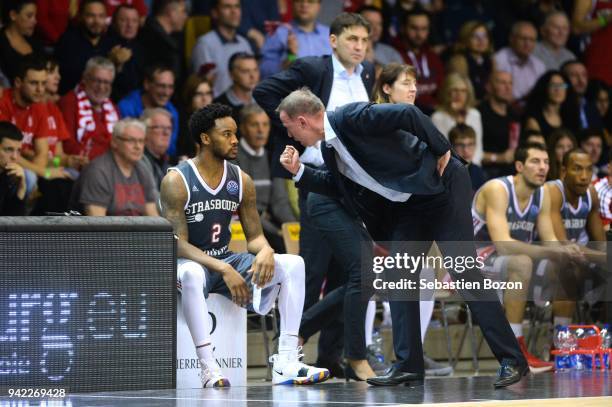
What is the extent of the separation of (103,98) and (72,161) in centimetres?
68

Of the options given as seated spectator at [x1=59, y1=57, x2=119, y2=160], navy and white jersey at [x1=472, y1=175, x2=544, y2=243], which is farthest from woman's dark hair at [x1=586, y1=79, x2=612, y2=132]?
seated spectator at [x1=59, y1=57, x2=119, y2=160]

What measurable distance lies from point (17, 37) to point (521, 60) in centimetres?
530

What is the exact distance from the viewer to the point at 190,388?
6926 mm

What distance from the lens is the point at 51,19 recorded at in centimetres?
1077

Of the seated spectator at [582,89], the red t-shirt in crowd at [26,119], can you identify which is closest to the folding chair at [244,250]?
the red t-shirt in crowd at [26,119]

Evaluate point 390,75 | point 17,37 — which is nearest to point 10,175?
point 17,37

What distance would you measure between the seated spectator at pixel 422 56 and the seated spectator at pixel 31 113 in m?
3.97

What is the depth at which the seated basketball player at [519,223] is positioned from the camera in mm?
9047

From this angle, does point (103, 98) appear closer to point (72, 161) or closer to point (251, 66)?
point (72, 161)

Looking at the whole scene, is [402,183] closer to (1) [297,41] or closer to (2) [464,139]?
(2) [464,139]

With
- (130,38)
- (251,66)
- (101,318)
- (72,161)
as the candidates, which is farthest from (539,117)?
(101,318)

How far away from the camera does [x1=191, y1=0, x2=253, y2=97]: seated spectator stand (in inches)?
443

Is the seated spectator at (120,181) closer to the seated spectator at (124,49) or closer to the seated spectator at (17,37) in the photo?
the seated spectator at (17,37)

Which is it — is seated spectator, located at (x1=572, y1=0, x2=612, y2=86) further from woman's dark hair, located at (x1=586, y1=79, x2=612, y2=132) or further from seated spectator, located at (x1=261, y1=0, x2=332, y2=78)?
seated spectator, located at (x1=261, y1=0, x2=332, y2=78)
